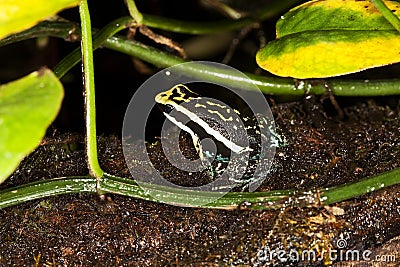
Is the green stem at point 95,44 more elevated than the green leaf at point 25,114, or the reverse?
the green leaf at point 25,114

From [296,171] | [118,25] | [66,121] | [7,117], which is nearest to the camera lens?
[7,117]

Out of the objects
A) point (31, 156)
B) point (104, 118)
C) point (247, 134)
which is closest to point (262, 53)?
point (247, 134)

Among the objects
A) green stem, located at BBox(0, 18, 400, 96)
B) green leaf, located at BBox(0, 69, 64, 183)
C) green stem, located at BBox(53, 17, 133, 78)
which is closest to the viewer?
green leaf, located at BBox(0, 69, 64, 183)

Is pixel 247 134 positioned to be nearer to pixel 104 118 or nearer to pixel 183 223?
pixel 183 223
